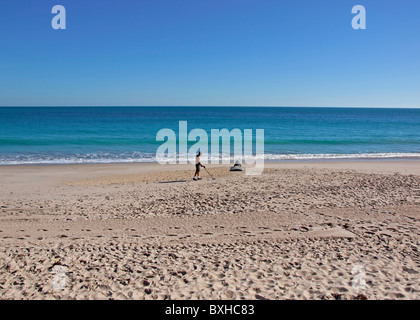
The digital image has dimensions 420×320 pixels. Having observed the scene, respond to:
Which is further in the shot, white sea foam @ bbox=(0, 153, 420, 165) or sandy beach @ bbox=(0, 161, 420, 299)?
white sea foam @ bbox=(0, 153, 420, 165)

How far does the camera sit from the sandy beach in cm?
530

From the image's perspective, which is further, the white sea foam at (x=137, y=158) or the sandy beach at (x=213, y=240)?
the white sea foam at (x=137, y=158)

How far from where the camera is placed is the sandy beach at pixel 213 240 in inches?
209

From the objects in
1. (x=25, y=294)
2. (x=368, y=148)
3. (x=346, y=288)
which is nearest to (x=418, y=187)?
Answer: (x=346, y=288)

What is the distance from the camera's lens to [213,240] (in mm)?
7453

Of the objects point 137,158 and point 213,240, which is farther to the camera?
point 137,158

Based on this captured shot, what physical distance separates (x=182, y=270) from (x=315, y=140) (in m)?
33.8

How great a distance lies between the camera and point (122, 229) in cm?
822

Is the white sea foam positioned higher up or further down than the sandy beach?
higher up

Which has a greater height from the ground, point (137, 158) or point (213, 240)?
point (137, 158)

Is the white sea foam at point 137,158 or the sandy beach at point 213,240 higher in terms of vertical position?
the white sea foam at point 137,158
